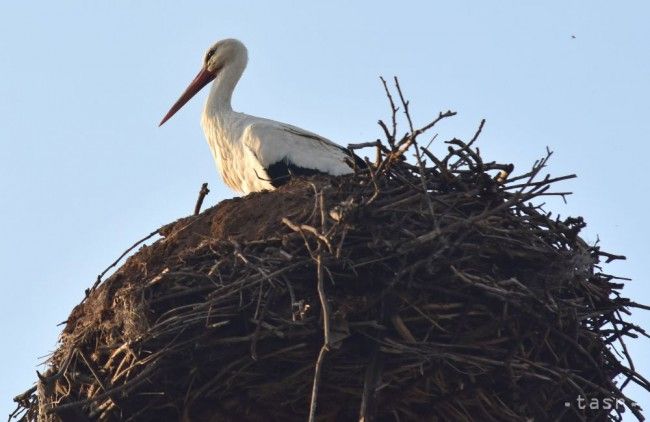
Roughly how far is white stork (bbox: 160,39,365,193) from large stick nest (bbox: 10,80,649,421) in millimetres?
1319

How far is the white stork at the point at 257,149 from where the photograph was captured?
7672 millimetres

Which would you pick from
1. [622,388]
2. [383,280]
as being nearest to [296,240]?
[383,280]

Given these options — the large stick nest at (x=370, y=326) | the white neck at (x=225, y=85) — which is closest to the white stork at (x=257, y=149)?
the white neck at (x=225, y=85)

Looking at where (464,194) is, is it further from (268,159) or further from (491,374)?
(268,159)

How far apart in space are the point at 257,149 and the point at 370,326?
90.3 inches

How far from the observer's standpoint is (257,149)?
25.6ft

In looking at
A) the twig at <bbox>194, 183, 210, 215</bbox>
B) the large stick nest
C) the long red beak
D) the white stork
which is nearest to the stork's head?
the long red beak

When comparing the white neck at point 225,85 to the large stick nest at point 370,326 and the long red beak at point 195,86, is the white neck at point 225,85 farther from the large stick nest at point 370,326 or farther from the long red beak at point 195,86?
the large stick nest at point 370,326

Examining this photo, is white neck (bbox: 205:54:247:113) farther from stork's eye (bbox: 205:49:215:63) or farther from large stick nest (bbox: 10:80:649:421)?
large stick nest (bbox: 10:80:649:421)

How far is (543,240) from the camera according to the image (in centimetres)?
627

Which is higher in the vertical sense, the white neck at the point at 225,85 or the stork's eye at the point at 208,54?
the stork's eye at the point at 208,54

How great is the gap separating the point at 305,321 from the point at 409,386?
473 millimetres

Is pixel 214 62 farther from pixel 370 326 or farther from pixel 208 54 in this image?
pixel 370 326

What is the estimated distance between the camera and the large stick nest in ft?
Answer: 18.8
